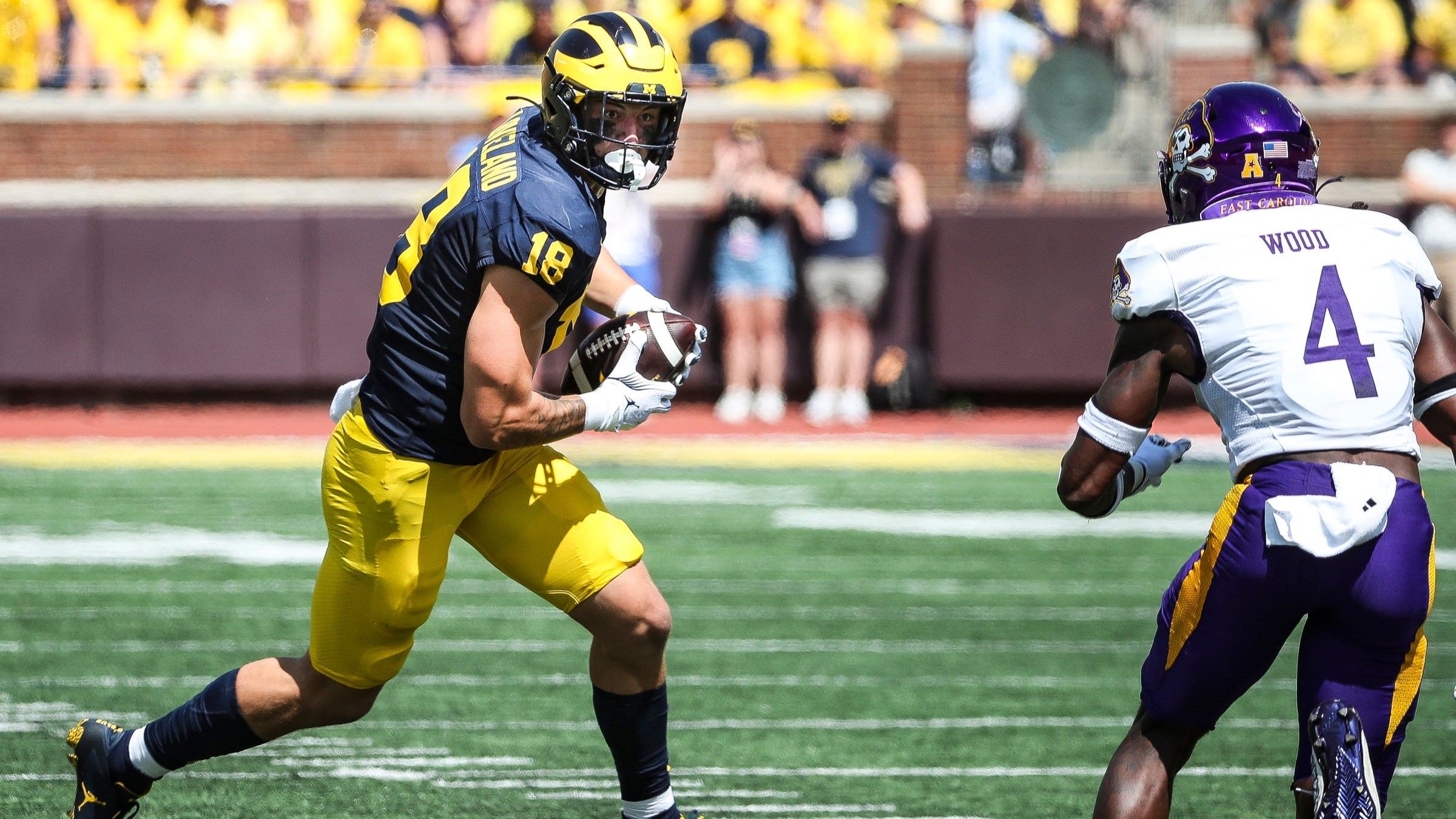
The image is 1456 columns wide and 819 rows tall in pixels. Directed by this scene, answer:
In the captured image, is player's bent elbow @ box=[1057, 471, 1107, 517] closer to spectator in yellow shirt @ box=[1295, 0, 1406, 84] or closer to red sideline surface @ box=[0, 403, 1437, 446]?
red sideline surface @ box=[0, 403, 1437, 446]

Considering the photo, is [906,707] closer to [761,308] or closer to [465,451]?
[465,451]

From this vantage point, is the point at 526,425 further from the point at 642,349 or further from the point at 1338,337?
the point at 1338,337

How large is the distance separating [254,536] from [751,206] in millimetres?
5739

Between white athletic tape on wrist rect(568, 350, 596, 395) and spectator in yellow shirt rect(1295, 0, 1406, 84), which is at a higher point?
spectator in yellow shirt rect(1295, 0, 1406, 84)

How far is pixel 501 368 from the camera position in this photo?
362 centimetres

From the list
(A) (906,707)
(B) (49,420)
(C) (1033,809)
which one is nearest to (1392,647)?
(C) (1033,809)

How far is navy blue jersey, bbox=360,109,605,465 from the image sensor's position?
11.9 feet

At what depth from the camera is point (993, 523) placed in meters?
8.99

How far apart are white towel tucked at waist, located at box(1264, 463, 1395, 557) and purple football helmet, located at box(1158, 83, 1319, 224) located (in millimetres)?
521

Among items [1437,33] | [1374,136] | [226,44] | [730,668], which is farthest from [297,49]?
[730,668]

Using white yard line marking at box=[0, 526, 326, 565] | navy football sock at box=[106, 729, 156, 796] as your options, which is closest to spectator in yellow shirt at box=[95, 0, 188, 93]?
white yard line marking at box=[0, 526, 326, 565]

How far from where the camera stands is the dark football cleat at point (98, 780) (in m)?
4.02

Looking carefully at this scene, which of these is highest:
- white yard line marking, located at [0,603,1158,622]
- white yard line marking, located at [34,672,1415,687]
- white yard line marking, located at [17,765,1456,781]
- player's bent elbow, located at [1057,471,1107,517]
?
player's bent elbow, located at [1057,471,1107,517]

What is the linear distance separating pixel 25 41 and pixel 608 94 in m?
12.4
